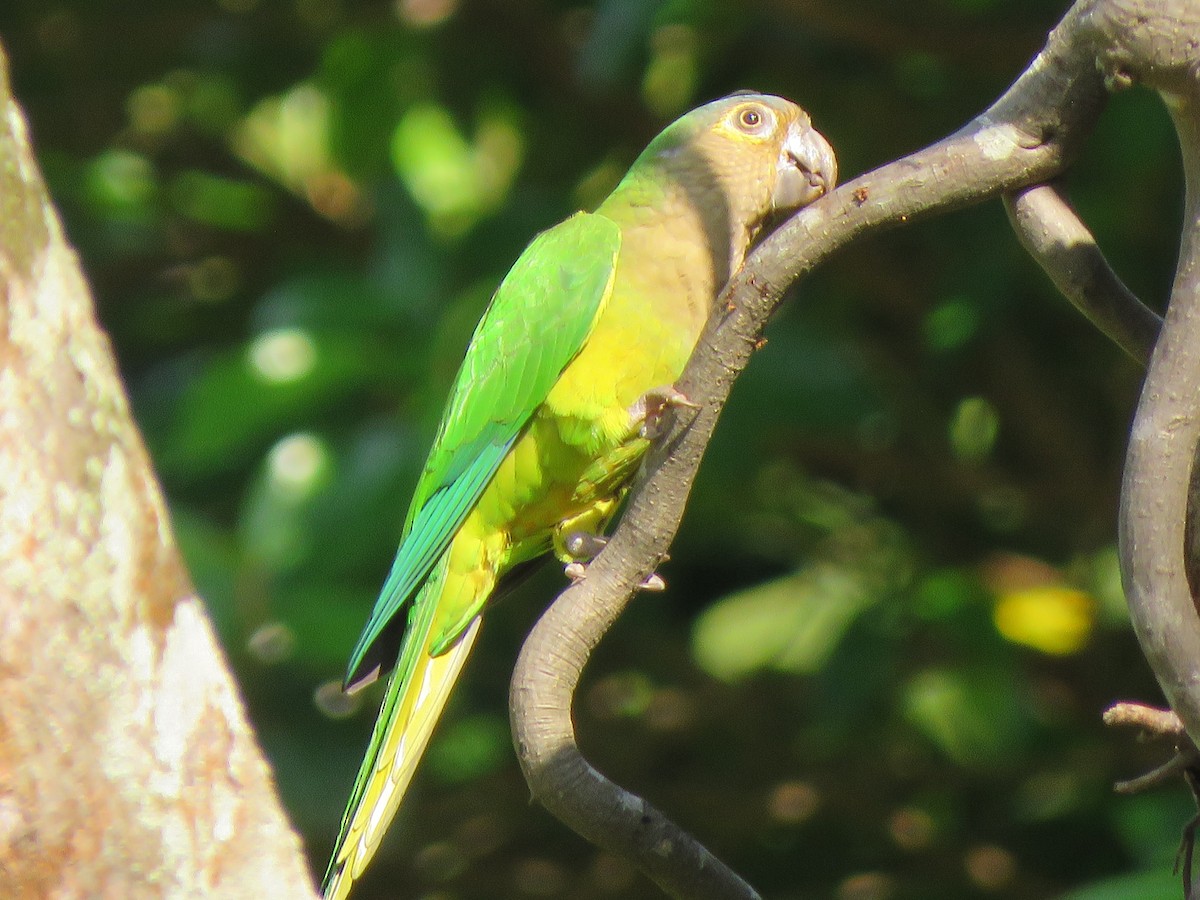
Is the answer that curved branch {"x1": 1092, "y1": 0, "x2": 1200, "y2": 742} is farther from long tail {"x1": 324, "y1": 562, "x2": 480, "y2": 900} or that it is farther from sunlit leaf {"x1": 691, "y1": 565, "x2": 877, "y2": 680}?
sunlit leaf {"x1": 691, "y1": 565, "x2": 877, "y2": 680}

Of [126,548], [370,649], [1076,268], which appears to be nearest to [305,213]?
[370,649]

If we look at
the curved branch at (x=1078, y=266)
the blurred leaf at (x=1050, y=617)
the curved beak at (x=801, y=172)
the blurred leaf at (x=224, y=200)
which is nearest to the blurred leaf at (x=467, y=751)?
the blurred leaf at (x=1050, y=617)

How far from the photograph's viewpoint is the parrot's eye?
257cm

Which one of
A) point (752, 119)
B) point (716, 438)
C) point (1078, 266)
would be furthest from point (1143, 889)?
point (752, 119)

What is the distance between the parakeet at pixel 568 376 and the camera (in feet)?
8.00

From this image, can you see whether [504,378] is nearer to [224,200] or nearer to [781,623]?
[781,623]

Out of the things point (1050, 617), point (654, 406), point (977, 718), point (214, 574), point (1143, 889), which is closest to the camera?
point (654, 406)

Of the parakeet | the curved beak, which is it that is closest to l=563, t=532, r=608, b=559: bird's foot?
the parakeet

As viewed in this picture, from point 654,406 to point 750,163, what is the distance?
0.72 m

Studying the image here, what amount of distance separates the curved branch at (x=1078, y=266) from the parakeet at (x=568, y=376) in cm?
118

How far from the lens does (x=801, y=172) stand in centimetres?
254

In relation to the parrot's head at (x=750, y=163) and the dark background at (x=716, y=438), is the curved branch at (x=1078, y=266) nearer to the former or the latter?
the parrot's head at (x=750, y=163)

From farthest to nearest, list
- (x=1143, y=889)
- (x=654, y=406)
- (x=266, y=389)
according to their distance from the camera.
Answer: (x=266, y=389), (x=1143, y=889), (x=654, y=406)

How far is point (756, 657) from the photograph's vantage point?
13.2 ft
